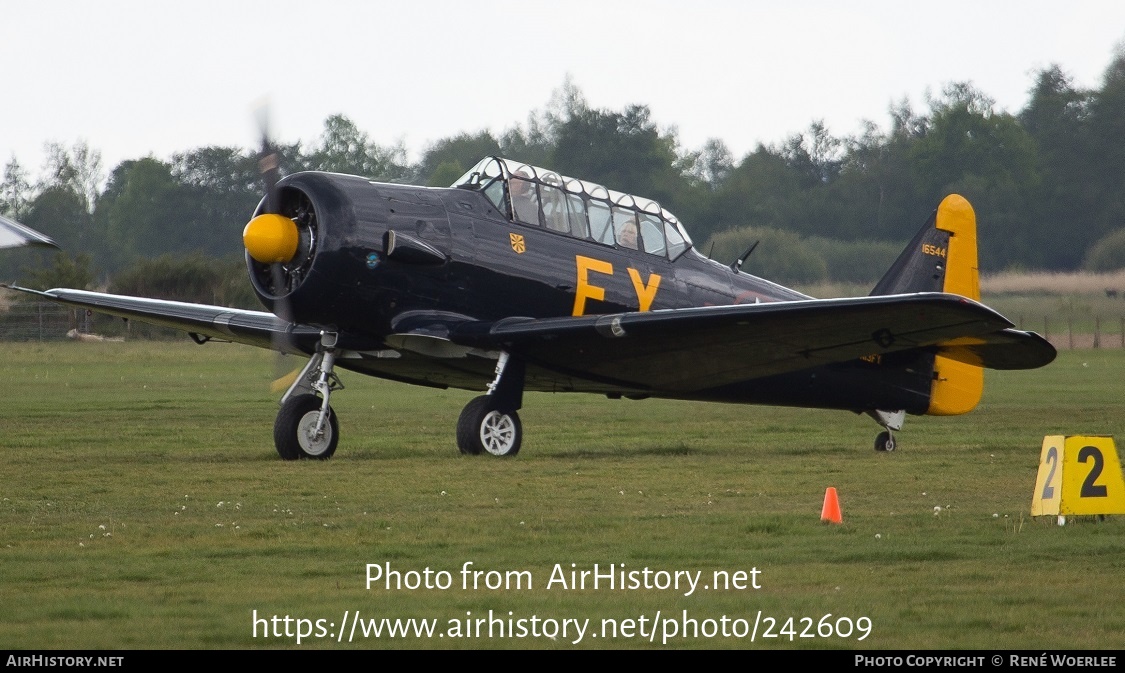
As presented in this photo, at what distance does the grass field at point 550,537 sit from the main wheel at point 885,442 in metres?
0.29

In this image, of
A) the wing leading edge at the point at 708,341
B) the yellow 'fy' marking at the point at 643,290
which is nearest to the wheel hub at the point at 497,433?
the wing leading edge at the point at 708,341

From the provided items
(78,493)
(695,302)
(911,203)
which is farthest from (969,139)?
(78,493)

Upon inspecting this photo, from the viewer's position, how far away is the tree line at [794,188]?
4903 centimetres

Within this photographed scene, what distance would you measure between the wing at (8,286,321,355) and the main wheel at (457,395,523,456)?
192 cm

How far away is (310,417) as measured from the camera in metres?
14.2

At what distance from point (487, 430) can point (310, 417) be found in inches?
66.8

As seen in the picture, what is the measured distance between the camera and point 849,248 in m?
46.6

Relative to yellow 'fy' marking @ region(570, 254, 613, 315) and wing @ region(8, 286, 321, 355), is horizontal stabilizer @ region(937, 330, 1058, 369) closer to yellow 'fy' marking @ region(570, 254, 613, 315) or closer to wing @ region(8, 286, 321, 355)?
yellow 'fy' marking @ region(570, 254, 613, 315)

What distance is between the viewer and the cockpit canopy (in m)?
14.8

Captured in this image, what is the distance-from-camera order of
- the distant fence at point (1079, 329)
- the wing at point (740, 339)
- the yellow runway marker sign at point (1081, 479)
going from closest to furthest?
1. the yellow runway marker sign at point (1081, 479)
2. the wing at point (740, 339)
3. the distant fence at point (1079, 329)

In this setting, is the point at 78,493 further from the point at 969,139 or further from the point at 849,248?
the point at 969,139

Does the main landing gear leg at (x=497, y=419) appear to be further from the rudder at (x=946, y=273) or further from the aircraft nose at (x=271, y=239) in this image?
the rudder at (x=946, y=273)

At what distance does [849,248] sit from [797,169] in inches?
608

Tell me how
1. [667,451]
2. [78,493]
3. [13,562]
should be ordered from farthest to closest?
[667,451]
[78,493]
[13,562]
